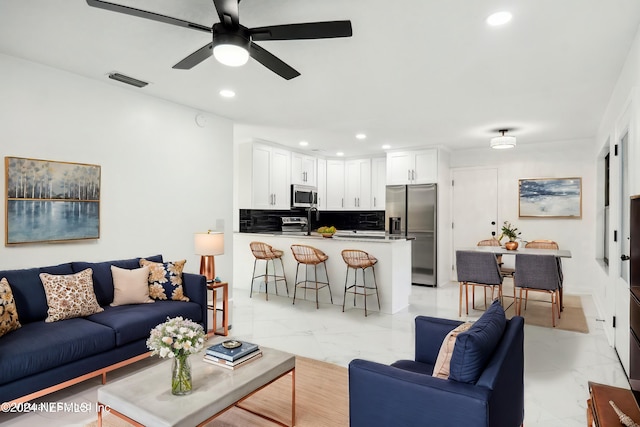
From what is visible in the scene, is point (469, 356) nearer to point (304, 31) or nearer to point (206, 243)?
point (304, 31)

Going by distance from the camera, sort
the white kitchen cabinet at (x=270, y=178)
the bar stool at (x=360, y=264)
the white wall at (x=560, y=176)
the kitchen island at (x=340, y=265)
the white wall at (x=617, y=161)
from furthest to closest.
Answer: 1. the white kitchen cabinet at (x=270, y=178)
2. the white wall at (x=560, y=176)
3. the kitchen island at (x=340, y=265)
4. the bar stool at (x=360, y=264)
5. the white wall at (x=617, y=161)

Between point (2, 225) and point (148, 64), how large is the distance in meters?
1.75

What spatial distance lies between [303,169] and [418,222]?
98.4 inches

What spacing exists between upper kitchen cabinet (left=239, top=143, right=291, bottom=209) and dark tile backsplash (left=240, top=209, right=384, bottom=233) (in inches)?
14.0

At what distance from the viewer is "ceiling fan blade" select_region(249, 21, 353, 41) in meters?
1.99

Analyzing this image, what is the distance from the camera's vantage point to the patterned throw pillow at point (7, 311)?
252 centimetres

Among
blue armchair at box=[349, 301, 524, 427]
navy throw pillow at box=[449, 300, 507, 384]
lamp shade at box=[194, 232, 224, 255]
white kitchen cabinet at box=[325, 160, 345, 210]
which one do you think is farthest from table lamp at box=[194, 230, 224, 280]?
white kitchen cabinet at box=[325, 160, 345, 210]

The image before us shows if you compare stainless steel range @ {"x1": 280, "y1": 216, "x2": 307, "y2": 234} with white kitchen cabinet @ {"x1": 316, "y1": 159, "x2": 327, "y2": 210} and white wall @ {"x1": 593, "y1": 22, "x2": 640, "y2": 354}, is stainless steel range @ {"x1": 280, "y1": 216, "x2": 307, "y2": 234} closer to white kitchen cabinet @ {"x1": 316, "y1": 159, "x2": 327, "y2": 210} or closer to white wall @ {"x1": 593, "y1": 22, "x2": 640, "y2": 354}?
white kitchen cabinet @ {"x1": 316, "y1": 159, "x2": 327, "y2": 210}

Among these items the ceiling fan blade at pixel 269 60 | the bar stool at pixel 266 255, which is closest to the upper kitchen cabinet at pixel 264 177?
the bar stool at pixel 266 255

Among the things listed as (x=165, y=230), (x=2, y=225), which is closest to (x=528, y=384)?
(x=165, y=230)

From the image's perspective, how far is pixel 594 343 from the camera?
3818 millimetres

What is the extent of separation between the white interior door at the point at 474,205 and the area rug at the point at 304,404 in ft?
16.2

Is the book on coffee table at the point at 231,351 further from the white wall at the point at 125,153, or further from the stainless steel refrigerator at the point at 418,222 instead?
the stainless steel refrigerator at the point at 418,222

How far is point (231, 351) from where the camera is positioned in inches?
91.7
